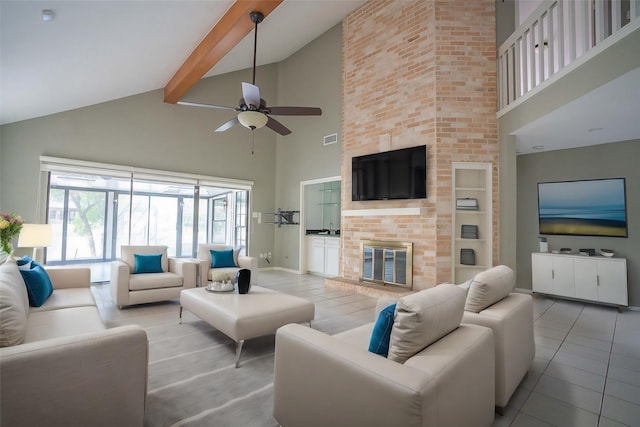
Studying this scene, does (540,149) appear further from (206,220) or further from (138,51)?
(206,220)

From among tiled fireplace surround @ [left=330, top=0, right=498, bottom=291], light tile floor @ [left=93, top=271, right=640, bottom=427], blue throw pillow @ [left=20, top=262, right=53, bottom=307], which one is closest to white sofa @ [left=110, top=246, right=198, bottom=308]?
light tile floor @ [left=93, top=271, right=640, bottom=427]

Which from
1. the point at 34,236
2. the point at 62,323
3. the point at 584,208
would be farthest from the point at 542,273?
the point at 34,236

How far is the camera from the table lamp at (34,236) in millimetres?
3490

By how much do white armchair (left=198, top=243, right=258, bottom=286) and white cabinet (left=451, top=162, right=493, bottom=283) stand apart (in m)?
3.15

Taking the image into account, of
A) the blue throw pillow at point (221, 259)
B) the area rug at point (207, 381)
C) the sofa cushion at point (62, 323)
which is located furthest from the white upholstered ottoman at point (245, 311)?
the blue throw pillow at point (221, 259)

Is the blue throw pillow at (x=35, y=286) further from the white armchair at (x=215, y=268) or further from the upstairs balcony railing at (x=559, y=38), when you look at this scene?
the upstairs balcony railing at (x=559, y=38)

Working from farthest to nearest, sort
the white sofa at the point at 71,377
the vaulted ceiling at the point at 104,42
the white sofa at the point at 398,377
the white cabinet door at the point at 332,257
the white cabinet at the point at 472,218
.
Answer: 1. the white cabinet door at the point at 332,257
2. the white cabinet at the point at 472,218
3. the vaulted ceiling at the point at 104,42
4. the white sofa at the point at 71,377
5. the white sofa at the point at 398,377

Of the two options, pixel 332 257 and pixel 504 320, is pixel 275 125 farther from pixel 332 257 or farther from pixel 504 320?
pixel 332 257

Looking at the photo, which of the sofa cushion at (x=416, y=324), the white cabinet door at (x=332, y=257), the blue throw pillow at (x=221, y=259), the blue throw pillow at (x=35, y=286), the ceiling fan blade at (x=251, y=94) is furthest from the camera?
the white cabinet door at (x=332, y=257)

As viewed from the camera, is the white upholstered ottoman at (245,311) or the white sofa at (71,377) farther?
the white upholstered ottoman at (245,311)

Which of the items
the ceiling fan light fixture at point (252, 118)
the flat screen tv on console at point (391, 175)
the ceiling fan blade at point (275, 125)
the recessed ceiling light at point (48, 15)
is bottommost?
the flat screen tv on console at point (391, 175)

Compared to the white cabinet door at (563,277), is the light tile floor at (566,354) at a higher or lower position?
lower

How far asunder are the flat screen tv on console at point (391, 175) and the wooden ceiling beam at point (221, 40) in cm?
273

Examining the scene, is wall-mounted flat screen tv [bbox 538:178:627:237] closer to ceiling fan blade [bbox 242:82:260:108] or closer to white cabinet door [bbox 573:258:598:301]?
white cabinet door [bbox 573:258:598:301]
